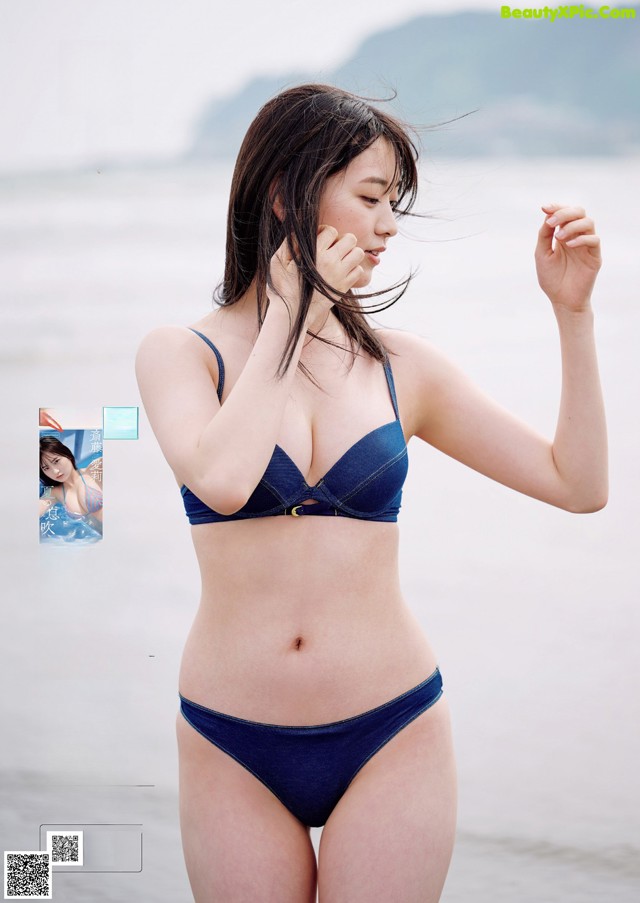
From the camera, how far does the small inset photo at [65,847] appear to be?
2857 millimetres

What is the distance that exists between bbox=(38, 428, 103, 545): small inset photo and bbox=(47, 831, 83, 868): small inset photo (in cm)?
78

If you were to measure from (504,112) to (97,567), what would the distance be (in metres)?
1.63

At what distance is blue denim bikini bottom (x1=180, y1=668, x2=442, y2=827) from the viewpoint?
136 cm

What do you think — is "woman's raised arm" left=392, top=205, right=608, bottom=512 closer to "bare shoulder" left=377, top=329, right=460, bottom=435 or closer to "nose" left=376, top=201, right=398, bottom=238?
"bare shoulder" left=377, top=329, right=460, bottom=435

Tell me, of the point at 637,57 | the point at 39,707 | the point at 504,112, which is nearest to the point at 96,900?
the point at 39,707

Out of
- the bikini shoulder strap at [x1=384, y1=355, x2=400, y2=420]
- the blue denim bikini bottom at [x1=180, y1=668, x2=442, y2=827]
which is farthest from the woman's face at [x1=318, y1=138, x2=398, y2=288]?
the blue denim bikini bottom at [x1=180, y1=668, x2=442, y2=827]

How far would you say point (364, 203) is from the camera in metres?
1.38

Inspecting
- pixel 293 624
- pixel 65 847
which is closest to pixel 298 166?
pixel 293 624

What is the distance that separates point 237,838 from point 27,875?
5.84 feet

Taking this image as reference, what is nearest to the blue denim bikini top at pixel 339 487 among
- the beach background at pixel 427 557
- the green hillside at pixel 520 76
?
the beach background at pixel 427 557

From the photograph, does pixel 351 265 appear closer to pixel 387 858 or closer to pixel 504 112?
pixel 387 858

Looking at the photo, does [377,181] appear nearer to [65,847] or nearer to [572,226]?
[572,226]

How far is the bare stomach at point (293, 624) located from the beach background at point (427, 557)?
1.49 meters

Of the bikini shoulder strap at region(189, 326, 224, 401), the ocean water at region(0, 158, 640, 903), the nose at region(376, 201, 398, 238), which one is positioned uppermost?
the nose at region(376, 201, 398, 238)
